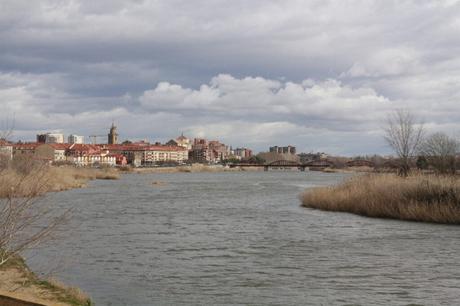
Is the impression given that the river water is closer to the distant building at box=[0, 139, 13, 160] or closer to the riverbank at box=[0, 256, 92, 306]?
the riverbank at box=[0, 256, 92, 306]

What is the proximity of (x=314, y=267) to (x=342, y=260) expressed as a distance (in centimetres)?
162

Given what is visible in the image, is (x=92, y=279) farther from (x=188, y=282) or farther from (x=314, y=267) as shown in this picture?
(x=314, y=267)

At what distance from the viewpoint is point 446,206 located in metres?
28.4

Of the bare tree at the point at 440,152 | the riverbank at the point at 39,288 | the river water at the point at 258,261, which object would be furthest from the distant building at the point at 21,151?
the bare tree at the point at 440,152

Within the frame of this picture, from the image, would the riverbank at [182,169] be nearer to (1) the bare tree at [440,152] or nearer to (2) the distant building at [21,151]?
(1) the bare tree at [440,152]

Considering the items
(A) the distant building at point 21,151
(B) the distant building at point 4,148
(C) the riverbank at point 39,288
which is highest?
(A) the distant building at point 21,151

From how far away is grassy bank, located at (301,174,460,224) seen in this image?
93.2ft

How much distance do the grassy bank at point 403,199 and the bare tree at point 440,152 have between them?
70.2ft

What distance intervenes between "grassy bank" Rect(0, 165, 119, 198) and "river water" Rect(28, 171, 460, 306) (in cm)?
281

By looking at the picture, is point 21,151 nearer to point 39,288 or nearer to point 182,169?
point 39,288

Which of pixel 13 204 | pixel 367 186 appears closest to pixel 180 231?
pixel 367 186

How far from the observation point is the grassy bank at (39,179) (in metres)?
11.5

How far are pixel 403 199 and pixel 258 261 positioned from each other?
1495cm

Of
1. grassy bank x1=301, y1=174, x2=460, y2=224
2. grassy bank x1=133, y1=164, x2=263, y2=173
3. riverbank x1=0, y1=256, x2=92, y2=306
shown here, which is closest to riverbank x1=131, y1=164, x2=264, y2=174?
grassy bank x1=133, y1=164, x2=263, y2=173
